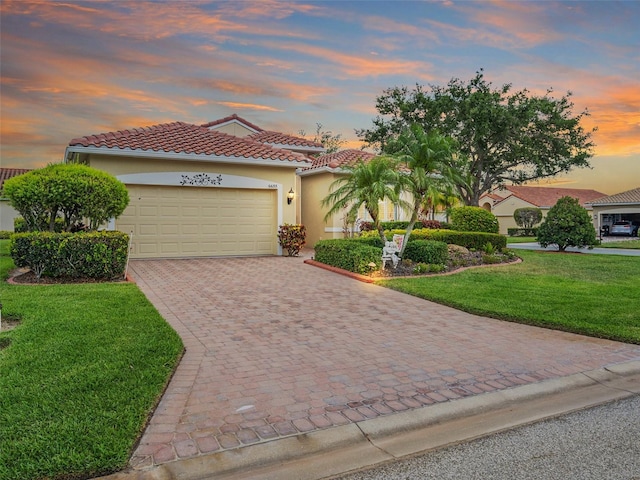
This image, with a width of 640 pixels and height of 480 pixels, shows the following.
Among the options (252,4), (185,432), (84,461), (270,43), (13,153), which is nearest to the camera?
(84,461)

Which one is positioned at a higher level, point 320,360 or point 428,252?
point 428,252

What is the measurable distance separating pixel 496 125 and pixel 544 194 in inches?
915

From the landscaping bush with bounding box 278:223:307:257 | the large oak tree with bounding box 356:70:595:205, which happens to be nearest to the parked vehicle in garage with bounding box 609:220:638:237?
the large oak tree with bounding box 356:70:595:205

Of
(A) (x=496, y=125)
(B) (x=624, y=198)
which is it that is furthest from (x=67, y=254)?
(B) (x=624, y=198)

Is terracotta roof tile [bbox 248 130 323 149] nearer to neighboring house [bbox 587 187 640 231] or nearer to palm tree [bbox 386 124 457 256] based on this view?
palm tree [bbox 386 124 457 256]

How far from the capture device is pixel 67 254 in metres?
9.40

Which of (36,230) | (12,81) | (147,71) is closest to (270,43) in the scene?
(147,71)

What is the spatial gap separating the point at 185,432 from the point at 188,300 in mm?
5030

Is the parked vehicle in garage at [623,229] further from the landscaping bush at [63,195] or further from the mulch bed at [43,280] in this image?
the mulch bed at [43,280]

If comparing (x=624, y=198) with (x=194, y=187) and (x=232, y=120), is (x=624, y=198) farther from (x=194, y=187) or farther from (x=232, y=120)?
(x=194, y=187)

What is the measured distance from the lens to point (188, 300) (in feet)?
26.8

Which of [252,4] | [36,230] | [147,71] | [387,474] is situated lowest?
[387,474]

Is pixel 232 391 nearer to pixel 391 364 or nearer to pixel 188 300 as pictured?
pixel 391 364

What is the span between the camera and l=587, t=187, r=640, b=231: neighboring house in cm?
3747
